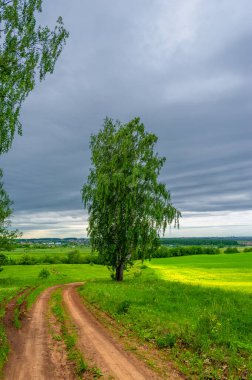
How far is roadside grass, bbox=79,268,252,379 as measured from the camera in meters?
11.1

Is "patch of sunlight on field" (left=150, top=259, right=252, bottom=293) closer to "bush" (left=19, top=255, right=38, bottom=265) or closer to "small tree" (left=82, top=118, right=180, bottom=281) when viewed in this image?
"small tree" (left=82, top=118, right=180, bottom=281)

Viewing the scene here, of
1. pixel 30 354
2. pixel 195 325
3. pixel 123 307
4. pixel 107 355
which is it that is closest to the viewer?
pixel 107 355

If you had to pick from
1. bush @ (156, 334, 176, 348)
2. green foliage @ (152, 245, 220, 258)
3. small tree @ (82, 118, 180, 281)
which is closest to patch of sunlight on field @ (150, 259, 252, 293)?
small tree @ (82, 118, 180, 281)

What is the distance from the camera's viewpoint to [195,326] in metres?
15.0

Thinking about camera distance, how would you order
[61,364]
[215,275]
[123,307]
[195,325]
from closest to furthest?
[61,364] → [195,325] → [123,307] → [215,275]

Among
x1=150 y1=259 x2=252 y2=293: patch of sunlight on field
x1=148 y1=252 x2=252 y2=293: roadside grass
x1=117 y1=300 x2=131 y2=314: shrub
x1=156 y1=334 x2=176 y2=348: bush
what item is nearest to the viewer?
x1=156 y1=334 x2=176 y2=348: bush

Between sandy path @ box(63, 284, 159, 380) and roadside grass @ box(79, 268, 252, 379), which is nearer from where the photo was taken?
sandy path @ box(63, 284, 159, 380)

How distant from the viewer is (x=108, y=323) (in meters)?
17.6

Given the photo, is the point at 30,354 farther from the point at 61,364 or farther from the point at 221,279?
the point at 221,279

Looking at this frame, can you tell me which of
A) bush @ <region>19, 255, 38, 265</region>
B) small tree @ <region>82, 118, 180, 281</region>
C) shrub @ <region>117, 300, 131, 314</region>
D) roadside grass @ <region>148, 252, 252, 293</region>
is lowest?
bush @ <region>19, 255, 38, 265</region>

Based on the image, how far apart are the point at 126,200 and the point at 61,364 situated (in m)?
27.3

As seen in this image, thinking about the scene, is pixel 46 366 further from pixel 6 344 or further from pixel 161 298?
pixel 161 298

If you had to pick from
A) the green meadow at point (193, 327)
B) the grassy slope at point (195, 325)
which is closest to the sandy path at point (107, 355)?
the green meadow at point (193, 327)

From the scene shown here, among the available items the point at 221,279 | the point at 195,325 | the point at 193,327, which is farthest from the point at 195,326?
the point at 221,279
